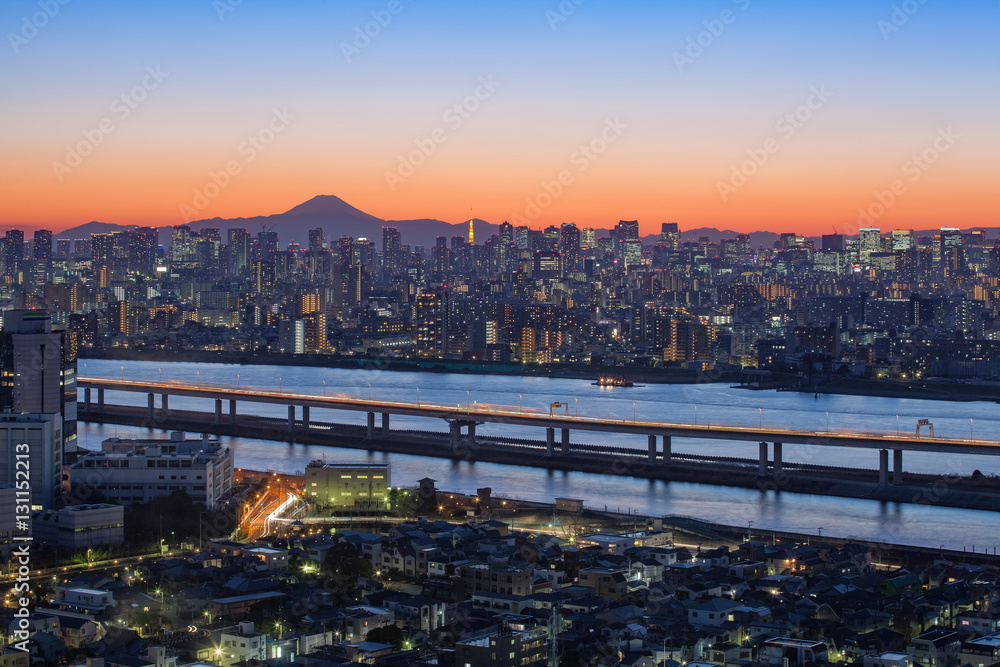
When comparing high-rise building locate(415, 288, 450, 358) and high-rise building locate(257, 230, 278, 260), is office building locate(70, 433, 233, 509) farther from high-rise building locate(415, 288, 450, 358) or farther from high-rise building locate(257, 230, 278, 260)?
high-rise building locate(257, 230, 278, 260)

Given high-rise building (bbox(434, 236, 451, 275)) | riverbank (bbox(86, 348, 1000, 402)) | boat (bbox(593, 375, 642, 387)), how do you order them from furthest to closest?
high-rise building (bbox(434, 236, 451, 275))
boat (bbox(593, 375, 642, 387))
riverbank (bbox(86, 348, 1000, 402))

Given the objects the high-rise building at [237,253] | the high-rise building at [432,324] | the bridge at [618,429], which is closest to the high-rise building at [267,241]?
the high-rise building at [237,253]

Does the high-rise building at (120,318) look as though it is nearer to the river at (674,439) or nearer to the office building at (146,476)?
the river at (674,439)

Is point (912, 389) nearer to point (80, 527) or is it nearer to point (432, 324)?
point (432, 324)

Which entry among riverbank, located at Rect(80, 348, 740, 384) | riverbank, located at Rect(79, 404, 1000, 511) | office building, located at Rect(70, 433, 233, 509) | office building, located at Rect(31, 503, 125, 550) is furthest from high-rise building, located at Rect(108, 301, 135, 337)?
office building, located at Rect(31, 503, 125, 550)

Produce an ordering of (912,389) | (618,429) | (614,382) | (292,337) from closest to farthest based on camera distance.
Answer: (618,429) < (912,389) < (614,382) < (292,337)

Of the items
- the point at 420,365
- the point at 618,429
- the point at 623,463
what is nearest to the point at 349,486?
the point at 623,463
